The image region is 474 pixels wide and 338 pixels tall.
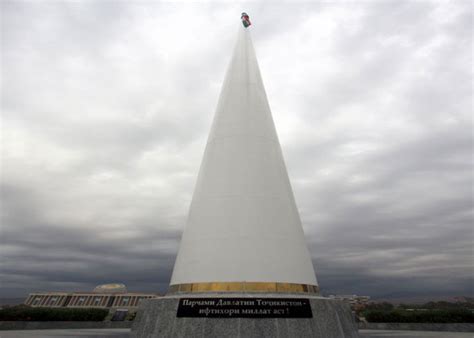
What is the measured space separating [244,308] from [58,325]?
18.3m

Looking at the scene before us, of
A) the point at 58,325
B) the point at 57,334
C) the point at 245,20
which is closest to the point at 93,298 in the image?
the point at 58,325

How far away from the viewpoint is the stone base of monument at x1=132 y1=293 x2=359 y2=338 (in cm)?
959

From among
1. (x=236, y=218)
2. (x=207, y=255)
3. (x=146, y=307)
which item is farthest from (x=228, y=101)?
(x=146, y=307)

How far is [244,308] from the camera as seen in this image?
32.1 ft

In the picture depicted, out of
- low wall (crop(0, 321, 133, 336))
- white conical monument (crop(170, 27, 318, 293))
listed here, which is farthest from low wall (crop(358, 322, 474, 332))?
low wall (crop(0, 321, 133, 336))

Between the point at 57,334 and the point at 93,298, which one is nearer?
the point at 57,334

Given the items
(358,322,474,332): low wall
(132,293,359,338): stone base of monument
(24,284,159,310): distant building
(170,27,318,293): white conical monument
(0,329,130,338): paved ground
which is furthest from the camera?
(24,284,159,310): distant building

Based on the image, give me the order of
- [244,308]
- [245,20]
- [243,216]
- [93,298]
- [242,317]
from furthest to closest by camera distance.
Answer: [93,298] < [245,20] < [243,216] < [244,308] < [242,317]

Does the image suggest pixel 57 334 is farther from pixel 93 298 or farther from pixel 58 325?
pixel 93 298

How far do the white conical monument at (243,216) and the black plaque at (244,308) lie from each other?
1.42 feet

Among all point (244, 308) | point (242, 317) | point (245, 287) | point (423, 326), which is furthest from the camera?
point (423, 326)

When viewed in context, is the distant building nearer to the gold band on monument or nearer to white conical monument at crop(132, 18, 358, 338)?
white conical monument at crop(132, 18, 358, 338)

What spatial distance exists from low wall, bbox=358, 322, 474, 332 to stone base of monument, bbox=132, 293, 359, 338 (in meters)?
14.8

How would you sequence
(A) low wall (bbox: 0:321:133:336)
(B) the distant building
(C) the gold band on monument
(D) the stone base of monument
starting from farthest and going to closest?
(B) the distant building → (A) low wall (bbox: 0:321:133:336) → (C) the gold band on monument → (D) the stone base of monument
